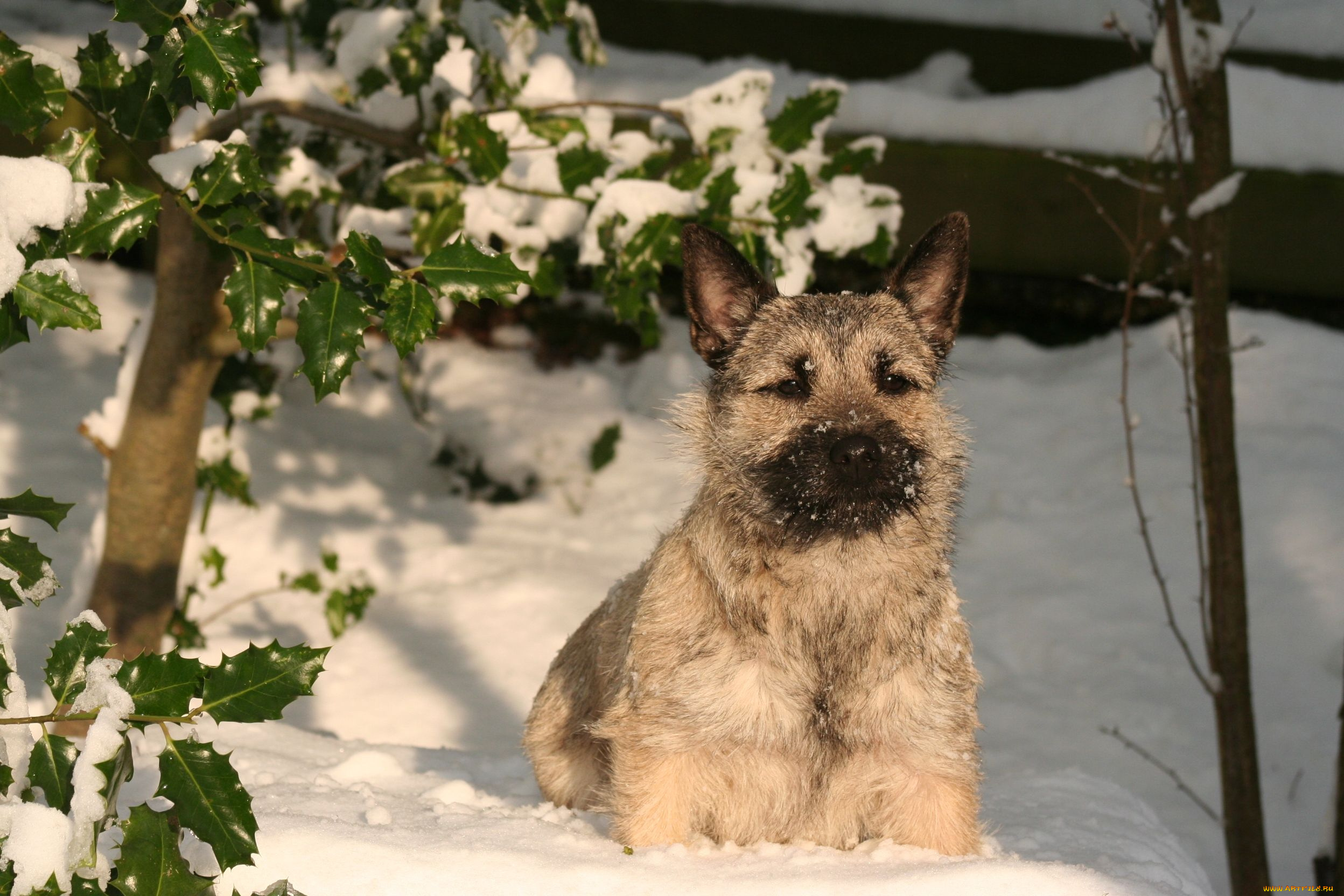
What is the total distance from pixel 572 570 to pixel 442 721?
1.32 meters

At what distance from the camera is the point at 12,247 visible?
2094 mm

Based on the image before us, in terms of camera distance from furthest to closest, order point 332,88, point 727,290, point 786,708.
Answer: point 332,88 < point 727,290 < point 786,708

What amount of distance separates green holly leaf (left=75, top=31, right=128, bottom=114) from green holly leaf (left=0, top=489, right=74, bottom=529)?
0.80 metres

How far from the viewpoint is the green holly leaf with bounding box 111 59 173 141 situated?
8.34 feet

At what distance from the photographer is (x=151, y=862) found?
78.6 inches

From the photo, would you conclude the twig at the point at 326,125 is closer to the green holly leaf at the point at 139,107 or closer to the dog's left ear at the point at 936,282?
the green holly leaf at the point at 139,107

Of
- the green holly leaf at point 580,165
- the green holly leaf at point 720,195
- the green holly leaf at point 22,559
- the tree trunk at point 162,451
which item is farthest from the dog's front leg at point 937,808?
the tree trunk at point 162,451

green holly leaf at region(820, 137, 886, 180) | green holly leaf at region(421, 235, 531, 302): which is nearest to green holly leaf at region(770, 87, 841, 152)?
green holly leaf at region(820, 137, 886, 180)

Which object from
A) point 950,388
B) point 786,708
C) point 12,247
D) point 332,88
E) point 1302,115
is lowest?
point 786,708

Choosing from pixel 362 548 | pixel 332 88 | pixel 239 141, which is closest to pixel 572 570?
pixel 362 548

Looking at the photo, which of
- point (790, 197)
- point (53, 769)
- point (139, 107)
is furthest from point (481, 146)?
point (53, 769)

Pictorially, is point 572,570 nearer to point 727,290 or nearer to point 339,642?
point 339,642

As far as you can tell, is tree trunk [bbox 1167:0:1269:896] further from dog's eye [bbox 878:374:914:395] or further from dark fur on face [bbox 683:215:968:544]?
dog's eye [bbox 878:374:914:395]

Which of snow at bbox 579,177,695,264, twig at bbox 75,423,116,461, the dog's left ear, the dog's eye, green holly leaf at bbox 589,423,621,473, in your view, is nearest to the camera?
the dog's eye
